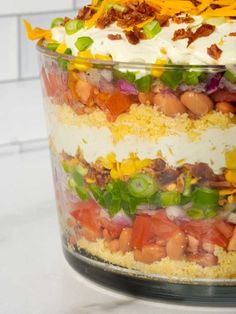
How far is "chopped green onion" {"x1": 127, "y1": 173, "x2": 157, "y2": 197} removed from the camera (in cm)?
100


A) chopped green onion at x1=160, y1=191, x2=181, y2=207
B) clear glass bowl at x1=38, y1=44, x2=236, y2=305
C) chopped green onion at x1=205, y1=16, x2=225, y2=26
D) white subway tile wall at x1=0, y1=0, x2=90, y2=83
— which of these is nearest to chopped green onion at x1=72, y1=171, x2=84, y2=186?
clear glass bowl at x1=38, y1=44, x2=236, y2=305

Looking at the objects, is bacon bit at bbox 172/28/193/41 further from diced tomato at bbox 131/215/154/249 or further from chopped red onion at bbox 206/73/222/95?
diced tomato at bbox 131/215/154/249

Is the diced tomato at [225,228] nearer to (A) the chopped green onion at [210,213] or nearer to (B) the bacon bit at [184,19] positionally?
(A) the chopped green onion at [210,213]

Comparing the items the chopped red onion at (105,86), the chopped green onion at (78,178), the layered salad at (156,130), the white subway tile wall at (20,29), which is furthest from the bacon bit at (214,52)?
the white subway tile wall at (20,29)

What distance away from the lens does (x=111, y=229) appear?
3.46ft

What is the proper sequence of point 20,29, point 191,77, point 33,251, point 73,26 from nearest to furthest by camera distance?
point 191,77 < point 73,26 < point 33,251 < point 20,29

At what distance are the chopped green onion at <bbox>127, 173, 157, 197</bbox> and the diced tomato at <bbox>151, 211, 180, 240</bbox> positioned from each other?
3 centimetres

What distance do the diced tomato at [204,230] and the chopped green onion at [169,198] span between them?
0.03 meters

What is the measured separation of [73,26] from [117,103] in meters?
0.13

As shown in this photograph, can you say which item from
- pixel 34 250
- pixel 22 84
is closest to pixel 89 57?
pixel 34 250

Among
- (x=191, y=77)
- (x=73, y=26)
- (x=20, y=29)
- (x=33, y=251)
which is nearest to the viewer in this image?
(x=191, y=77)

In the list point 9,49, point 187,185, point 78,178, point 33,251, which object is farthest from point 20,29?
point 187,185

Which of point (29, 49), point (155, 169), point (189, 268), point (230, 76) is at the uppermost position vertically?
point (230, 76)

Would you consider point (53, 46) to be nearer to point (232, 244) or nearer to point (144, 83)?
point (144, 83)
